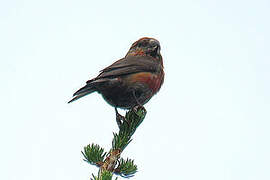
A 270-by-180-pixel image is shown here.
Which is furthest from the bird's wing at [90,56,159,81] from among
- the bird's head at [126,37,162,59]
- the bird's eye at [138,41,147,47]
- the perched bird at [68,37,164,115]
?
the bird's eye at [138,41,147,47]

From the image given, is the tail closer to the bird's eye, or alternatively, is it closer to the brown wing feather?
the brown wing feather

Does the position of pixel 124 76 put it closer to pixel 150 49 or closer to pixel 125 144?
pixel 150 49

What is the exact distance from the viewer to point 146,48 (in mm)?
6488

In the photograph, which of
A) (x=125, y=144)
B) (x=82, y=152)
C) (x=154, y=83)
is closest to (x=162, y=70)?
(x=154, y=83)

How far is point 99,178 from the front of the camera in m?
2.64

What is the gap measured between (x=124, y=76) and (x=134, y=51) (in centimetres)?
142

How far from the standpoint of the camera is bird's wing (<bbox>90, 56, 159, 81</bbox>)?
A: 5208 millimetres

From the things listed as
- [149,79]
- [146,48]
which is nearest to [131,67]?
[149,79]

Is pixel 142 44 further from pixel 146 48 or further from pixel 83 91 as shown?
pixel 83 91

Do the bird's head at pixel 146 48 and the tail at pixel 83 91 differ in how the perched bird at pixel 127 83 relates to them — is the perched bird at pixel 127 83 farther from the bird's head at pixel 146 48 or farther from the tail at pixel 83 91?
the bird's head at pixel 146 48

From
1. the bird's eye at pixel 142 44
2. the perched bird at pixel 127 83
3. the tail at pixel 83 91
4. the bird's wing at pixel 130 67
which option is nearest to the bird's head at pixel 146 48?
the bird's eye at pixel 142 44

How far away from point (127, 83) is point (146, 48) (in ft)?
4.52

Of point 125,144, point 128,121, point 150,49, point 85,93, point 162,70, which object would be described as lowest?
point 125,144

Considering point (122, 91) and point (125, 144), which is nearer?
point (125, 144)
